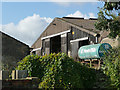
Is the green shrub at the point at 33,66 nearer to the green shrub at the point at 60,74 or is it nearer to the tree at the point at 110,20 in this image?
the green shrub at the point at 60,74

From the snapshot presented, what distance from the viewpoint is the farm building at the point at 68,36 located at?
2162 centimetres

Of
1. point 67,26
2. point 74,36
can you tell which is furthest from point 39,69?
point 67,26

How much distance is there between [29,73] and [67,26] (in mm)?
15765

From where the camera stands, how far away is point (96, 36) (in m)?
20.8

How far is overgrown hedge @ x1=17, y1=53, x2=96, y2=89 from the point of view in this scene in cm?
969

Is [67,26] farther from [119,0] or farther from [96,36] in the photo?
[119,0]

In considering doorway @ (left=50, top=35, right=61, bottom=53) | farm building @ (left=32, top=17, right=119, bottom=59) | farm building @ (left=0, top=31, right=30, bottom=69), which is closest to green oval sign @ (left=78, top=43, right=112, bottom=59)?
farm building @ (left=32, top=17, right=119, bottom=59)

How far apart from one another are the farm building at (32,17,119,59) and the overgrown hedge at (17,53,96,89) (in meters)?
10.3

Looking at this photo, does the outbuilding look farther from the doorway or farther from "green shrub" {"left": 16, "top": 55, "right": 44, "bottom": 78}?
"green shrub" {"left": 16, "top": 55, "right": 44, "bottom": 78}

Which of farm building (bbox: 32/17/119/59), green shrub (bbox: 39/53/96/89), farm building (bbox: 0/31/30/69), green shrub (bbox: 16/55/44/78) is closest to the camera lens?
green shrub (bbox: 39/53/96/89)

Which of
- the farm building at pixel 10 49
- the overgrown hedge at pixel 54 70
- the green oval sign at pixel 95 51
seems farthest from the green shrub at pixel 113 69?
the farm building at pixel 10 49

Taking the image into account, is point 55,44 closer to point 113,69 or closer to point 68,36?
point 68,36

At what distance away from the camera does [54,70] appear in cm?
985

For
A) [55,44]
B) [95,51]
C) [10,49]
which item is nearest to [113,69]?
[95,51]
